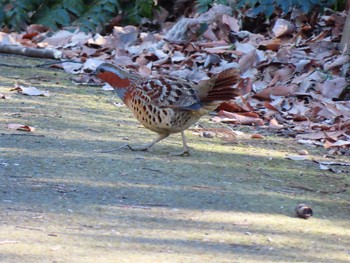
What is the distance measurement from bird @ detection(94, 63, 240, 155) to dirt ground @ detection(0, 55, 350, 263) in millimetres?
279

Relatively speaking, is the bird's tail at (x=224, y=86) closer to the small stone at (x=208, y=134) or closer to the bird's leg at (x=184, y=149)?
the bird's leg at (x=184, y=149)

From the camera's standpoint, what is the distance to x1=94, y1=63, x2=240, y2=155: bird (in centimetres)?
576

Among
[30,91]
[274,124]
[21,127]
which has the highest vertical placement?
[21,127]

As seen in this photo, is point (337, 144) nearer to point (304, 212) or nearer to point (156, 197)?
point (304, 212)

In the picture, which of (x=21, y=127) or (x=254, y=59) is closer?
(x=21, y=127)

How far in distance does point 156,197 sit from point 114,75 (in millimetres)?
1447

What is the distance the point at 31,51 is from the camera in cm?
998

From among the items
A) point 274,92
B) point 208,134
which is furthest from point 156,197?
point 274,92

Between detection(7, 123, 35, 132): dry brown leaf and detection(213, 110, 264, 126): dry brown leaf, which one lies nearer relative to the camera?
detection(7, 123, 35, 132): dry brown leaf

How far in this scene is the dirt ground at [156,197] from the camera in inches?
162

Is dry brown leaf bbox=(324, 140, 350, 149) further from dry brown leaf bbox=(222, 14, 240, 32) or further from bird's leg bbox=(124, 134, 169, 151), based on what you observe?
dry brown leaf bbox=(222, 14, 240, 32)

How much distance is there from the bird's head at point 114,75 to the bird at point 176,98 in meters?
0.06

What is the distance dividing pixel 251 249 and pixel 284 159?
206cm

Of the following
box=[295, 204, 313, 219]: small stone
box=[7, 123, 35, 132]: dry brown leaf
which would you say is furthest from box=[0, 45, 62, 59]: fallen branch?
box=[295, 204, 313, 219]: small stone
